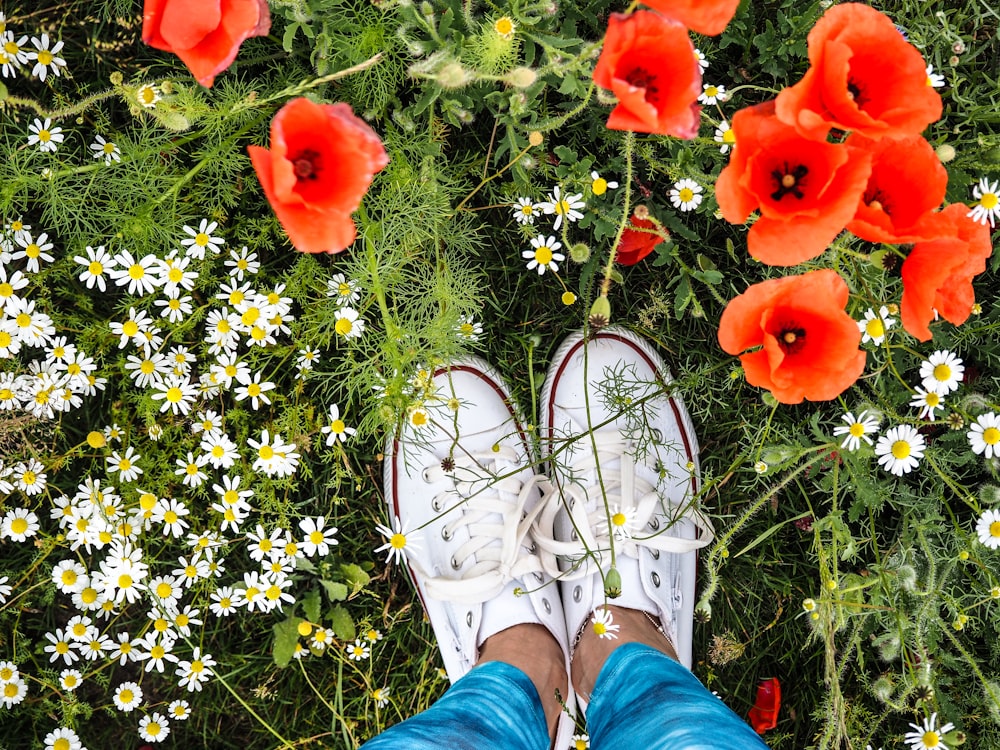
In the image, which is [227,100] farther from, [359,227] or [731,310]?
[731,310]

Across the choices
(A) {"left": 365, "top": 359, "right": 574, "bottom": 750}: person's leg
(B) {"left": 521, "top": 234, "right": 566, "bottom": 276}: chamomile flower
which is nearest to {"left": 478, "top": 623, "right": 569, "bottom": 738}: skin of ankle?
(A) {"left": 365, "top": 359, "right": 574, "bottom": 750}: person's leg

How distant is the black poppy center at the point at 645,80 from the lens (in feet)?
3.69

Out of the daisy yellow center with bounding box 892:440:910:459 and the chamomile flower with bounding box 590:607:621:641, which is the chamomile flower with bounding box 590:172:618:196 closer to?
the daisy yellow center with bounding box 892:440:910:459

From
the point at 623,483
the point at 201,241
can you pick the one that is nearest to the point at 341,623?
the point at 623,483

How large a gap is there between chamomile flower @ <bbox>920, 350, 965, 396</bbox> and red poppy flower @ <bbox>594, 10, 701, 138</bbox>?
82 centimetres

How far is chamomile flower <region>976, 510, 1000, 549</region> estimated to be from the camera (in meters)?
1.54

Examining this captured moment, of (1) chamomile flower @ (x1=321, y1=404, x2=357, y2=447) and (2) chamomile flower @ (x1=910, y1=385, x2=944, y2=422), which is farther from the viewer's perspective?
(1) chamomile flower @ (x1=321, y1=404, x2=357, y2=447)

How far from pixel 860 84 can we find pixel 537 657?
138 centimetres

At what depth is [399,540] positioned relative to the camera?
6.15ft

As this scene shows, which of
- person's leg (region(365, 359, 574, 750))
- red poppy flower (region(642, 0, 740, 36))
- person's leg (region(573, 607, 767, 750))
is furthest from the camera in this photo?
person's leg (region(365, 359, 574, 750))

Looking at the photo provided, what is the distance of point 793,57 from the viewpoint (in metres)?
1.81

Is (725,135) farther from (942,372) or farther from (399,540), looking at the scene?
(399,540)

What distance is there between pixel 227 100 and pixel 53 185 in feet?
1.43

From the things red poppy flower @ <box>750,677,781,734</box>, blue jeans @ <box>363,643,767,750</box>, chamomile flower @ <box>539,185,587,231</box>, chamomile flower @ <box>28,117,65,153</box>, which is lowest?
red poppy flower @ <box>750,677,781,734</box>
